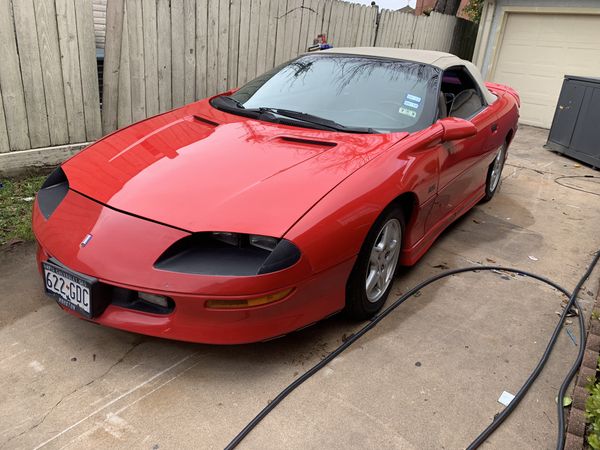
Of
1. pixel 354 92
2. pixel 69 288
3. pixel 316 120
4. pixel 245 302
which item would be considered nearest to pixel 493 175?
pixel 354 92

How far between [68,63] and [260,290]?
3582 millimetres

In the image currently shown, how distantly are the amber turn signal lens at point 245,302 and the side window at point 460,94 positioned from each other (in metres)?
2.23

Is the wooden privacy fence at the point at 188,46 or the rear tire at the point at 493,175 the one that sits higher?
the wooden privacy fence at the point at 188,46

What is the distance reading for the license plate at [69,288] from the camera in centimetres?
230

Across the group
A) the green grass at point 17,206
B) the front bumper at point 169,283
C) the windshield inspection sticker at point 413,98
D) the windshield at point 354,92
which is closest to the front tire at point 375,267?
the front bumper at point 169,283

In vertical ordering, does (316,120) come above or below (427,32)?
below

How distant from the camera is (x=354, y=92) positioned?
353 cm

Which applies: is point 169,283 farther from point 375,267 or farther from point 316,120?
point 316,120

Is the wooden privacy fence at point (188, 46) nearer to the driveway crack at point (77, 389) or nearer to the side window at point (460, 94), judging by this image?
the side window at point (460, 94)

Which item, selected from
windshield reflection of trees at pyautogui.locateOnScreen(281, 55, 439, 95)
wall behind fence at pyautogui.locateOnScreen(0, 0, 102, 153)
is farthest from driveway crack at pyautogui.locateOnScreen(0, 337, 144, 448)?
wall behind fence at pyautogui.locateOnScreen(0, 0, 102, 153)

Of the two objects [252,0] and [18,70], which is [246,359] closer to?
[18,70]

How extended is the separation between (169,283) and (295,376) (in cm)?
81

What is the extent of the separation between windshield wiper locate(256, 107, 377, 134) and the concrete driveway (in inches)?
44.1

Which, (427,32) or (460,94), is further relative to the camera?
(427,32)
